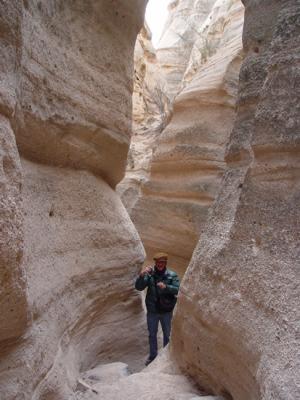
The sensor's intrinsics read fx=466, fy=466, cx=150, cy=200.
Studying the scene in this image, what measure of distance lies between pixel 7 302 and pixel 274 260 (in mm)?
1347

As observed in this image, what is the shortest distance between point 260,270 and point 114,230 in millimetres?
2184

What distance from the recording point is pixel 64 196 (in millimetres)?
3619

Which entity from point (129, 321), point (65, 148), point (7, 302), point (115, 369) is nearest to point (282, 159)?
point (7, 302)

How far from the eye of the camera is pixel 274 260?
7.82ft

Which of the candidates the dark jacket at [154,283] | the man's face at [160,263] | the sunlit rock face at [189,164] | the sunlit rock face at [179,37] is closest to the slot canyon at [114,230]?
the dark jacket at [154,283]

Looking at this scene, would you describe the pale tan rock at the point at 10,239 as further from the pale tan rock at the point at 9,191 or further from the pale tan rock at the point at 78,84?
the pale tan rock at the point at 78,84

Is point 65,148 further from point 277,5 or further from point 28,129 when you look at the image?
point 277,5

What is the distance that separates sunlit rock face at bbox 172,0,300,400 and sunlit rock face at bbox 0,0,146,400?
37.8 inches

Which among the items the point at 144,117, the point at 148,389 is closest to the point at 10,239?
the point at 148,389

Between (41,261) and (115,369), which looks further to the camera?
(115,369)

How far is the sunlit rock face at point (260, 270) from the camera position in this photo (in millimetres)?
2176

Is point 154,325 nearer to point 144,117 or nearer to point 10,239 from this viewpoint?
point 10,239

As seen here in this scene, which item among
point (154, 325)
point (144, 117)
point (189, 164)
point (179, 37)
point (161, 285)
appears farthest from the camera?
point (179, 37)

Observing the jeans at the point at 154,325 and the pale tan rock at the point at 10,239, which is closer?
the pale tan rock at the point at 10,239
